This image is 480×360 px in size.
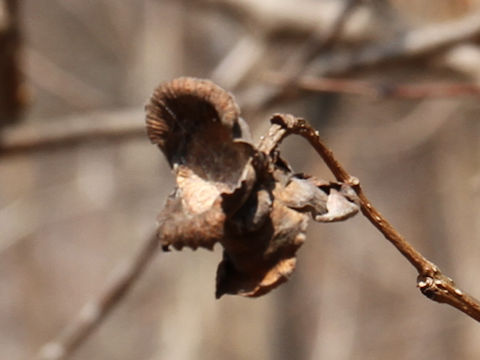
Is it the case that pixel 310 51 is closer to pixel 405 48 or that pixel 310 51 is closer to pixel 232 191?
pixel 405 48

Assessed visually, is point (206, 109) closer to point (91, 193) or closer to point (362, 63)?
point (362, 63)

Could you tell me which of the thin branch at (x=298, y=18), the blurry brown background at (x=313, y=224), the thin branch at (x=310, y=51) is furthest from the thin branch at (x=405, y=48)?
the blurry brown background at (x=313, y=224)

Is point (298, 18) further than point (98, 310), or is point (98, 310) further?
point (298, 18)

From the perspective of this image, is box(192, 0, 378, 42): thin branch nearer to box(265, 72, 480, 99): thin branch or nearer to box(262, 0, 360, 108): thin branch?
box(262, 0, 360, 108): thin branch

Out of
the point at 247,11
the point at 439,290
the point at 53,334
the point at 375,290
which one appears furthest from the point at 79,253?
the point at 439,290

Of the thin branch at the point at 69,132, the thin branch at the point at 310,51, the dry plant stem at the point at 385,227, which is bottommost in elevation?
the dry plant stem at the point at 385,227

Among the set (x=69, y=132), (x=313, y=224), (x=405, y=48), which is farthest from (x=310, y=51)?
(x=313, y=224)

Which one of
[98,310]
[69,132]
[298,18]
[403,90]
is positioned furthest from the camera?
[298,18]

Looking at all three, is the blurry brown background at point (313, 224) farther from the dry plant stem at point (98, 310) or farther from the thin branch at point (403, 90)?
the thin branch at point (403, 90)
